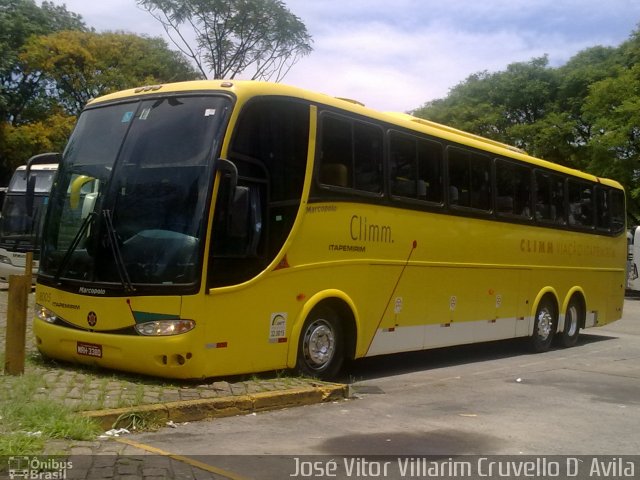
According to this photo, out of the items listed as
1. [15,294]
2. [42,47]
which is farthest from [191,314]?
[42,47]

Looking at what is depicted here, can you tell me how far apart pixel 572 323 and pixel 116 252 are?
36.0 feet

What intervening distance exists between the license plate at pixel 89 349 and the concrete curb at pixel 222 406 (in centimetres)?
142

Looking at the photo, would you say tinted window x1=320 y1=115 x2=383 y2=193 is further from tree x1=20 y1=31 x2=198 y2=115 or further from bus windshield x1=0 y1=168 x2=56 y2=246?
tree x1=20 y1=31 x2=198 y2=115

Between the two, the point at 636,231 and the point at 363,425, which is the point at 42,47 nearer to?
the point at 636,231

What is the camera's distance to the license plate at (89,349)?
306 inches

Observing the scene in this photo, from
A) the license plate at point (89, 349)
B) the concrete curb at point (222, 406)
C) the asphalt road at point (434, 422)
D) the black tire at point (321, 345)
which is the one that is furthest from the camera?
the black tire at point (321, 345)

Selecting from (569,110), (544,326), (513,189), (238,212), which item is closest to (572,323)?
(544,326)

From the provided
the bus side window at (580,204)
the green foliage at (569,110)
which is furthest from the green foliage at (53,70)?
the bus side window at (580,204)

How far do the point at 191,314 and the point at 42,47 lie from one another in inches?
1208

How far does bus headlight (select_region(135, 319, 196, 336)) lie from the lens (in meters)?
7.36

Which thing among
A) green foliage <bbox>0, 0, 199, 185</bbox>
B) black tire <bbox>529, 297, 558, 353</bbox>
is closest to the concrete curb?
black tire <bbox>529, 297, 558, 353</bbox>

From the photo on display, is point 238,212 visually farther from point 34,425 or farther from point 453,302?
point 453,302

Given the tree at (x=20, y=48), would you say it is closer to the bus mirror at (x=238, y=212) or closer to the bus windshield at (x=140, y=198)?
the bus windshield at (x=140, y=198)

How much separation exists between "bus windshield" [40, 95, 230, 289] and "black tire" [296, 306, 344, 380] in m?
1.95
